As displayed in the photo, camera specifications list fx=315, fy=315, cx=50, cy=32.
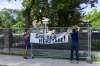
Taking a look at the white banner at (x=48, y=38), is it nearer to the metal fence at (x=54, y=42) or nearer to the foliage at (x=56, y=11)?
the metal fence at (x=54, y=42)

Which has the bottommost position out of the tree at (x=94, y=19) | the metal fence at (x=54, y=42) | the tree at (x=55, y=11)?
the metal fence at (x=54, y=42)

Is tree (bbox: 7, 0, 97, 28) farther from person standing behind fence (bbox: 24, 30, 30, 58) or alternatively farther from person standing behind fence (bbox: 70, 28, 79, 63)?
person standing behind fence (bbox: 70, 28, 79, 63)

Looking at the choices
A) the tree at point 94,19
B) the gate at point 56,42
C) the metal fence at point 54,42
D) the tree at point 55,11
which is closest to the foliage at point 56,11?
the tree at point 55,11

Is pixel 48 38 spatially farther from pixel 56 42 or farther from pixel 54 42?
pixel 56 42

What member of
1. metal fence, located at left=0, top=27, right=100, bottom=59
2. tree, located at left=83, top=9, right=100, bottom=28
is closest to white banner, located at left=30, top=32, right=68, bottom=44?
metal fence, located at left=0, top=27, right=100, bottom=59

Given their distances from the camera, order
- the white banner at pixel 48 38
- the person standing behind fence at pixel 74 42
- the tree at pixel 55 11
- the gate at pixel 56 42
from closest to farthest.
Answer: the person standing behind fence at pixel 74 42 < the gate at pixel 56 42 < the white banner at pixel 48 38 < the tree at pixel 55 11

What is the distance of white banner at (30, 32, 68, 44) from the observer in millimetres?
18781

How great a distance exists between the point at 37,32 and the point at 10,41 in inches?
91.2

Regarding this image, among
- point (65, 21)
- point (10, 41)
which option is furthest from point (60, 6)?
point (10, 41)

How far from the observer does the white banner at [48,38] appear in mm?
18781

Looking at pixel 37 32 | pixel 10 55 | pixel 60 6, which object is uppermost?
pixel 60 6

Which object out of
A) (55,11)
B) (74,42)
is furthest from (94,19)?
(74,42)

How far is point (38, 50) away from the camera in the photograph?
19.5 metres

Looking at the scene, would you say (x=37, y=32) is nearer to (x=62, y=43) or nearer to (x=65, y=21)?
(x=62, y=43)
